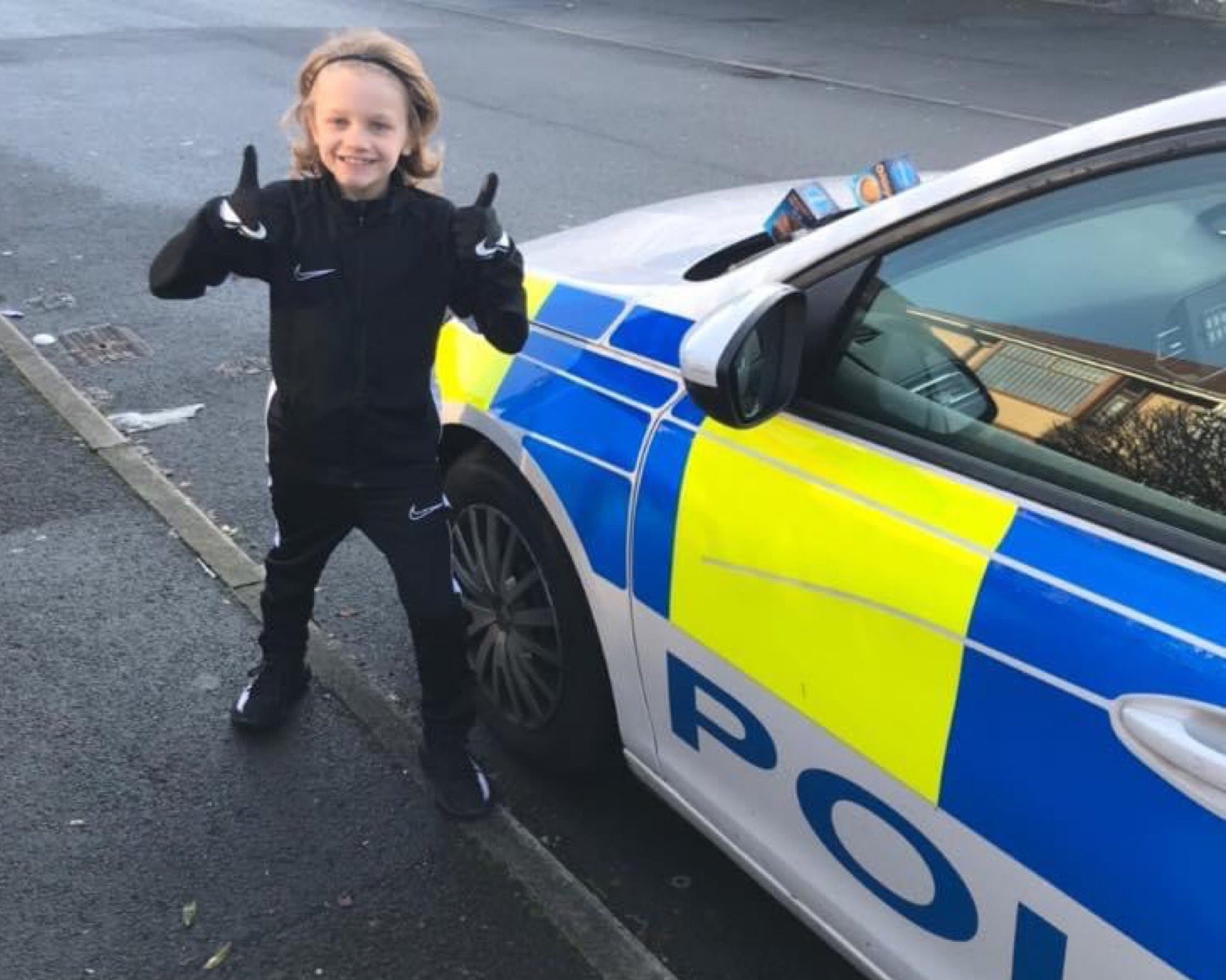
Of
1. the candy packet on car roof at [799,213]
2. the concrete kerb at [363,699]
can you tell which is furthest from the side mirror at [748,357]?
the concrete kerb at [363,699]

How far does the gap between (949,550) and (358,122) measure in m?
1.32

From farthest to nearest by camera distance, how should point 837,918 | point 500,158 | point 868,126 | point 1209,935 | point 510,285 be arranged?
point 868,126 → point 500,158 → point 510,285 → point 837,918 → point 1209,935

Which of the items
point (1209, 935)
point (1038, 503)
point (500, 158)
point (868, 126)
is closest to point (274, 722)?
point (1038, 503)

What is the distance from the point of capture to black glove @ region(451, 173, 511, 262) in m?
2.44

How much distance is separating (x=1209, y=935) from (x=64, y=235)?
22.7 ft

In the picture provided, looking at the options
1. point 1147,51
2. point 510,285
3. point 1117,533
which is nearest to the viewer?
point 1117,533

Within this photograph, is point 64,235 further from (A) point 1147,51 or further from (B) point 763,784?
(A) point 1147,51

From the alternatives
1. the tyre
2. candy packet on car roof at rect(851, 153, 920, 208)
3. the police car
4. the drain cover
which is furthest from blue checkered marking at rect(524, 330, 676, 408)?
the drain cover

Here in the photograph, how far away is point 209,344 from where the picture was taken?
18.4 feet

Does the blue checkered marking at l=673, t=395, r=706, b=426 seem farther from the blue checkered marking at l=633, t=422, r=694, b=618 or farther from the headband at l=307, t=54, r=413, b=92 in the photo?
the headband at l=307, t=54, r=413, b=92

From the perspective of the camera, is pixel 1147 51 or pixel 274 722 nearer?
pixel 274 722

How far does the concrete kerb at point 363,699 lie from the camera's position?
2.54m

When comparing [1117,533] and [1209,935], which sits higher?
[1117,533]

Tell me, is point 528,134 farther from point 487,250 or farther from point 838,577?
point 838,577
